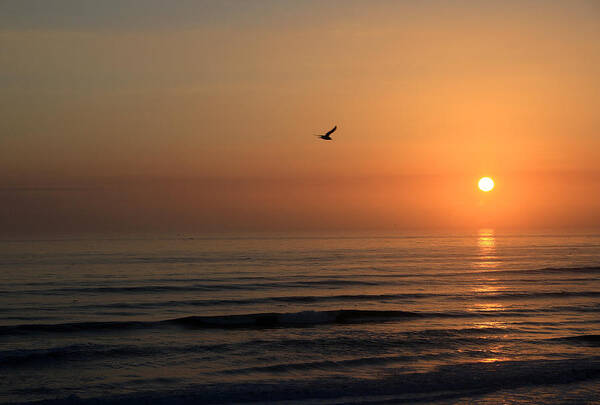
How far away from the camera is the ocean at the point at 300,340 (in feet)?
50.8

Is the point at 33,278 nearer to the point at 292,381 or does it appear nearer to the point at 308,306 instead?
the point at 308,306

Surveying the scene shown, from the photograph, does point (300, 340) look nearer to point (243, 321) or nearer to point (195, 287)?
point (243, 321)

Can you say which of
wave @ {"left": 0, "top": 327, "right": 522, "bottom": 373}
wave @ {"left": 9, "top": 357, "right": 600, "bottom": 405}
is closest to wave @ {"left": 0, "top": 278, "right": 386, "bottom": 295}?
wave @ {"left": 0, "top": 327, "right": 522, "bottom": 373}

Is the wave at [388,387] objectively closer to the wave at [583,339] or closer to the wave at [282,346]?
the wave at [282,346]

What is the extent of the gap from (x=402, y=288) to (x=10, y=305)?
24.9 meters

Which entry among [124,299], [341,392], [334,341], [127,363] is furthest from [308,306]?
[341,392]

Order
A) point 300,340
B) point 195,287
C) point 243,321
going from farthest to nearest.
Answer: point 195,287 → point 243,321 → point 300,340

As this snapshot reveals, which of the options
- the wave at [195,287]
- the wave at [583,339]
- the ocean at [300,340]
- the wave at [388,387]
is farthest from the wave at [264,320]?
the wave at [195,287]

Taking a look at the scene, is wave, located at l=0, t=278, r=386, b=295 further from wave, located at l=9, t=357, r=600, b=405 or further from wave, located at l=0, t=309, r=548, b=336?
wave, located at l=9, t=357, r=600, b=405

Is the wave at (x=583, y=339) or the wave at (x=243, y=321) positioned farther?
the wave at (x=243, y=321)

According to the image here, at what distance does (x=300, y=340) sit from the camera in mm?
22625

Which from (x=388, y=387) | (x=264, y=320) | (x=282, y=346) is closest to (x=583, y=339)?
(x=388, y=387)

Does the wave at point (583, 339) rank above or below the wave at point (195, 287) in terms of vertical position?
below

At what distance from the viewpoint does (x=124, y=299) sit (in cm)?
3412
